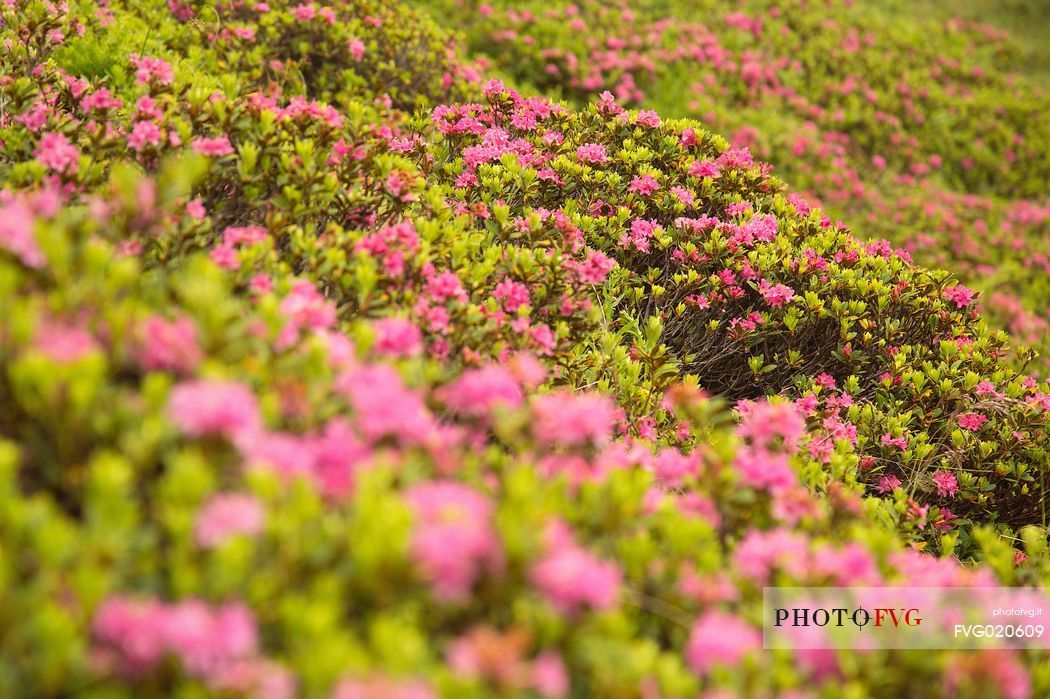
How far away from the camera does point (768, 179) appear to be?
4977mm

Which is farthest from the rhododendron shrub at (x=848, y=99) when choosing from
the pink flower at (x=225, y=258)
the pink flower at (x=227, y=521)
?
the pink flower at (x=227, y=521)

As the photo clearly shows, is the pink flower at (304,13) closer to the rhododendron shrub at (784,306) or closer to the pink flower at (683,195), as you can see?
the rhododendron shrub at (784,306)

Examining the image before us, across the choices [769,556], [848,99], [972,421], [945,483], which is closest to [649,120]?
[972,421]

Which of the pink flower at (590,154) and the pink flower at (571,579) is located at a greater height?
the pink flower at (590,154)

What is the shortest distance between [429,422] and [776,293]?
291 cm

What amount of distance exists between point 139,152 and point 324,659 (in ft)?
7.79

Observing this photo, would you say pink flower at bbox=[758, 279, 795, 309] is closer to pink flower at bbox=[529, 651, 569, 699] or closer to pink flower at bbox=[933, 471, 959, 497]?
pink flower at bbox=[933, 471, 959, 497]

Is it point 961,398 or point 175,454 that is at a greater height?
point 175,454

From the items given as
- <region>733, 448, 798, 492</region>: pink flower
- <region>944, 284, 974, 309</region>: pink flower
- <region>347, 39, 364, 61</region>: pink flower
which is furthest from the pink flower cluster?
<region>347, 39, 364, 61</region>: pink flower

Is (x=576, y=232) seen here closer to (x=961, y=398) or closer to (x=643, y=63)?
(x=961, y=398)

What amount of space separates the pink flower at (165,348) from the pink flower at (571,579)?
965 mm

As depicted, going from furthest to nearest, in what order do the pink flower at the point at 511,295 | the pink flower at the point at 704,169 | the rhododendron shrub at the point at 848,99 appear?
the rhododendron shrub at the point at 848,99 < the pink flower at the point at 704,169 < the pink flower at the point at 511,295

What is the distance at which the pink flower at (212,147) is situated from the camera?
2.81 metres

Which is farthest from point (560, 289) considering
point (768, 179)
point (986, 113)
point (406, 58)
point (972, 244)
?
point (986, 113)
